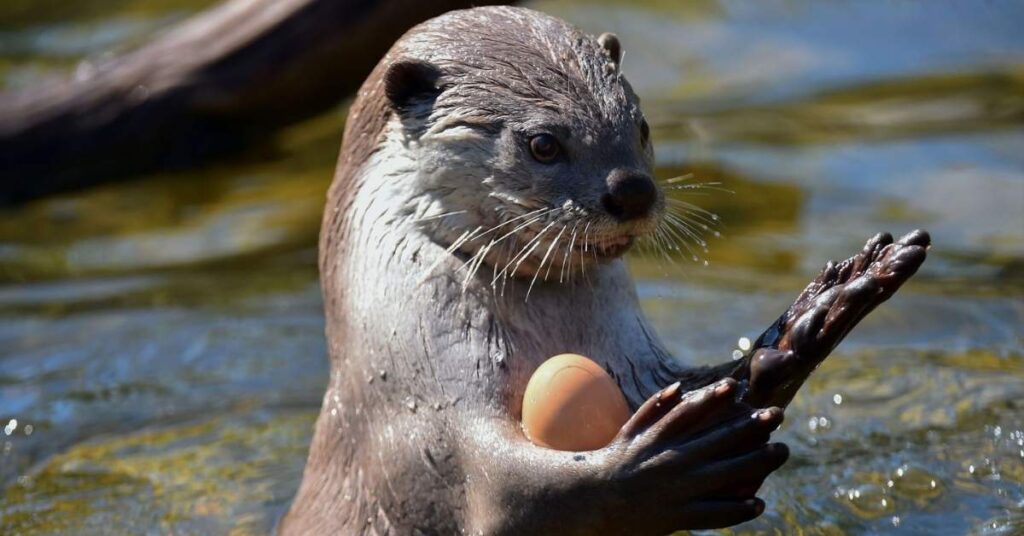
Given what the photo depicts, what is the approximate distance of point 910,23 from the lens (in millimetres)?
8867

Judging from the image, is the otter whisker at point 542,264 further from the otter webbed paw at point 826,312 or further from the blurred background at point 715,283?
the blurred background at point 715,283

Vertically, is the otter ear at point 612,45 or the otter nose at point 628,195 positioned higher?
the otter ear at point 612,45

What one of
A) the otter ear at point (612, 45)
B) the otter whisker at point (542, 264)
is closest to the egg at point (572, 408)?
the otter whisker at point (542, 264)

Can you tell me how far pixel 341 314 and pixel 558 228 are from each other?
57 cm

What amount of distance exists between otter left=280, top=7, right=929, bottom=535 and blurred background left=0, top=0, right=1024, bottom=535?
38.5 inches

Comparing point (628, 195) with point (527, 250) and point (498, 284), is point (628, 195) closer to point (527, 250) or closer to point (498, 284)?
point (527, 250)

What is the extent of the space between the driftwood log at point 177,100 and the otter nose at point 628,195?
11.7ft

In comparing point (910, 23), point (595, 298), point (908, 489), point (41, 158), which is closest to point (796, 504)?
point (908, 489)

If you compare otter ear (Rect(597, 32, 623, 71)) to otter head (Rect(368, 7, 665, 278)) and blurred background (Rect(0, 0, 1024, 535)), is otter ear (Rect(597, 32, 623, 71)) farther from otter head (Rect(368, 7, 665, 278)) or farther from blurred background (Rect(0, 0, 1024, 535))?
blurred background (Rect(0, 0, 1024, 535))

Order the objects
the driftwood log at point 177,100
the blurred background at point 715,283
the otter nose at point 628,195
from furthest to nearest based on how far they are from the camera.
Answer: the driftwood log at point 177,100 < the blurred background at point 715,283 < the otter nose at point 628,195

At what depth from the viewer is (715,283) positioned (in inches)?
236

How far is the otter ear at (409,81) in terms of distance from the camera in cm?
348

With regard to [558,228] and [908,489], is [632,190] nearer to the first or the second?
[558,228]

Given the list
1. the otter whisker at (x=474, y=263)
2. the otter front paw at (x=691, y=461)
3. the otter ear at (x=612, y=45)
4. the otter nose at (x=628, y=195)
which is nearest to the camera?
the otter front paw at (x=691, y=461)
